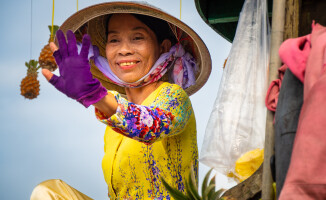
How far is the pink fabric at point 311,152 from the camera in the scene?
1.47 metres

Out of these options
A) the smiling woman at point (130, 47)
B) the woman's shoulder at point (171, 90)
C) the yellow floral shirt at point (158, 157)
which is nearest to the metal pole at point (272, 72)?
the yellow floral shirt at point (158, 157)

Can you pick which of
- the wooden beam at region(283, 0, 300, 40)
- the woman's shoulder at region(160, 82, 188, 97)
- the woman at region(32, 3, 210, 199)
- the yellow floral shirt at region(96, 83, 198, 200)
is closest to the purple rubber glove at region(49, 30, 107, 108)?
the woman at region(32, 3, 210, 199)

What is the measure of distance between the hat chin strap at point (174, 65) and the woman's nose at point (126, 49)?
0.14 meters

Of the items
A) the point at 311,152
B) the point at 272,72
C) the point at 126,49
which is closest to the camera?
the point at 311,152

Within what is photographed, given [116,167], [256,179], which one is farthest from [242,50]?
[116,167]

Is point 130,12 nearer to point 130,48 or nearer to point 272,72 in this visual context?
point 130,48

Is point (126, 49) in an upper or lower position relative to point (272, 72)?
upper

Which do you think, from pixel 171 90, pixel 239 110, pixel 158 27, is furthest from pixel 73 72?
pixel 158 27

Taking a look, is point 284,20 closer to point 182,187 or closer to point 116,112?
point 116,112

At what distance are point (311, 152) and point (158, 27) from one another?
1829 mm

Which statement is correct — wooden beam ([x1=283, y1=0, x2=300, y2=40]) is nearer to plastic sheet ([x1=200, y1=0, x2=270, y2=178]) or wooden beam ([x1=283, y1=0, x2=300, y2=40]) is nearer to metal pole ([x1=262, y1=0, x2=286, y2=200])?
metal pole ([x1=262, y1=0, x2=286, y2=200])

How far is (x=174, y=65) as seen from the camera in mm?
3240

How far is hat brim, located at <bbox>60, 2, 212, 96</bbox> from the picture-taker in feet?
9.71

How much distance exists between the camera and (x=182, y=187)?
2.92m
